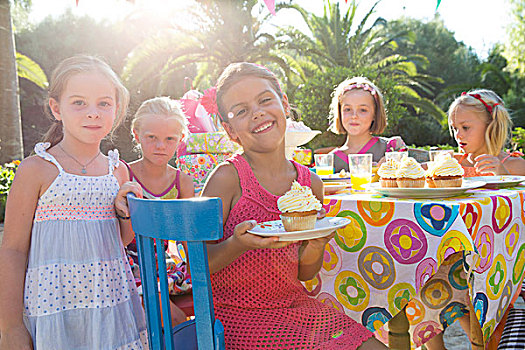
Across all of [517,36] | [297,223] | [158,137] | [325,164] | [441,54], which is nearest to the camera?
[297,223]

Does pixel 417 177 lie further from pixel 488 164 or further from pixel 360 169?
pixel 488 164

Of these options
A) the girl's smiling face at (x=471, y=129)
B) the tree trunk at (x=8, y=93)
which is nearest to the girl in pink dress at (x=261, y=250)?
the girl's smiling face at (x=471, y=129)

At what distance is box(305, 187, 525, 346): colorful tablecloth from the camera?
1612 mm

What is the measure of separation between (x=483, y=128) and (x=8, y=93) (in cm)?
778

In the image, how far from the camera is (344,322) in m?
1.57

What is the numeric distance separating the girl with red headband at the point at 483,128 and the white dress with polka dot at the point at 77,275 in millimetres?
2505

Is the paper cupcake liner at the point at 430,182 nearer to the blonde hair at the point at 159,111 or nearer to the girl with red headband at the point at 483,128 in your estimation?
the girl with red headband at the point at 483,128

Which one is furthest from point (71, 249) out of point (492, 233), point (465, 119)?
point (465, 119)

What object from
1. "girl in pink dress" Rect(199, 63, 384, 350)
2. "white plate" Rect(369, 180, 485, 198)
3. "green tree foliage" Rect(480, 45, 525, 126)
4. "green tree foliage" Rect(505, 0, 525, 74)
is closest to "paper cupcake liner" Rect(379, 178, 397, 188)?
"white plate" Rect(369, 180, 485, 198)

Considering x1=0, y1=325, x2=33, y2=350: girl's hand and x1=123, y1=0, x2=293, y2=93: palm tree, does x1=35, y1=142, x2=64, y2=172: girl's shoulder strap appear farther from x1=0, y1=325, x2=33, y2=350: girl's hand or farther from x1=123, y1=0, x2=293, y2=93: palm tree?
x1=123, y1=0, x2=293, y2=93: palm tree

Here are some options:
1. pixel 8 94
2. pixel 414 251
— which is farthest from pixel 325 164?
pixel 8 94

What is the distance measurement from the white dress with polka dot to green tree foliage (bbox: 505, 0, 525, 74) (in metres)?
22.2

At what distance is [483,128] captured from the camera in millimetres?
3268

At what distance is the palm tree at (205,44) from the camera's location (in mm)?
14250
